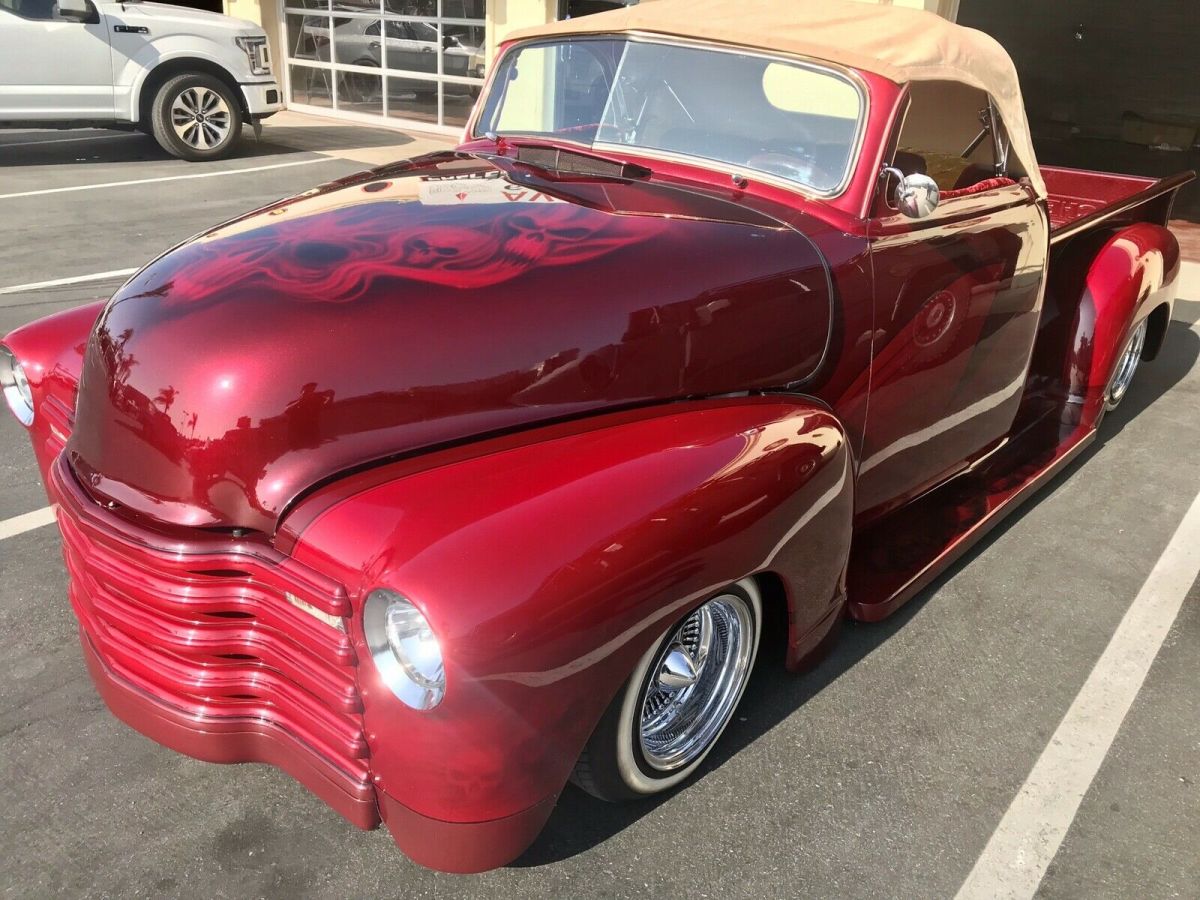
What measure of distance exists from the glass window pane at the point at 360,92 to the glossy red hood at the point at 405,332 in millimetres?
11936

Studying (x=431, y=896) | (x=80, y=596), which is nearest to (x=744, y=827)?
(x=431, y=896)

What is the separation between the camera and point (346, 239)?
2.40 m

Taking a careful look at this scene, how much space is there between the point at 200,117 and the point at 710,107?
929 cm

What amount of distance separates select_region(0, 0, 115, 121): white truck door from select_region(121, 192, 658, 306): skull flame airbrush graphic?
9017 millimetres

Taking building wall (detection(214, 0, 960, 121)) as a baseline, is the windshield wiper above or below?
below

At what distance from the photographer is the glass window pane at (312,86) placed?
1445 centimetres

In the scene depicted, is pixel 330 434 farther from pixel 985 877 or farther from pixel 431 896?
pixel 985 877

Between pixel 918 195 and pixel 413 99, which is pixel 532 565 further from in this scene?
pixel 413 99

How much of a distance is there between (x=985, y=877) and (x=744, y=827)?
55 centimetres

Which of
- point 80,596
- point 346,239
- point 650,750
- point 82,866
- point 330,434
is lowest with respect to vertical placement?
point 82,866

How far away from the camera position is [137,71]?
10180 mm

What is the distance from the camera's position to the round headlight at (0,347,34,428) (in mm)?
2920

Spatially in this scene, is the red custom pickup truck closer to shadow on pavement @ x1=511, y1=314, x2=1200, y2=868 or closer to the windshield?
the windshield

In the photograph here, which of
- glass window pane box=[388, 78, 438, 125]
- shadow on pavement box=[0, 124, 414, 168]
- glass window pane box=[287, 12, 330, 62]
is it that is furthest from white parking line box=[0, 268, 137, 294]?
glass window pane box=[287, 12, 330, 62]
